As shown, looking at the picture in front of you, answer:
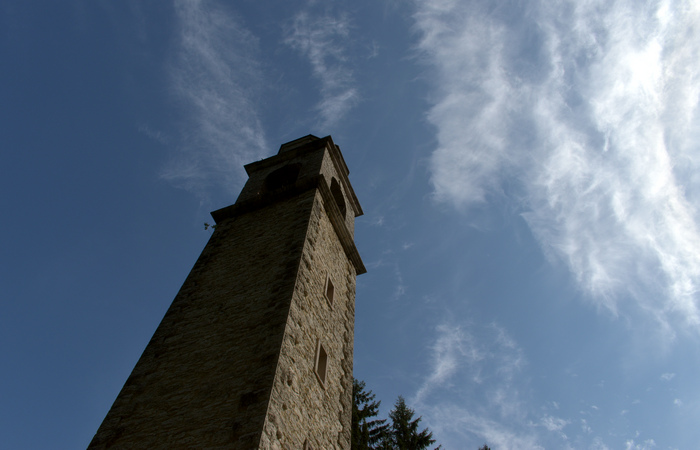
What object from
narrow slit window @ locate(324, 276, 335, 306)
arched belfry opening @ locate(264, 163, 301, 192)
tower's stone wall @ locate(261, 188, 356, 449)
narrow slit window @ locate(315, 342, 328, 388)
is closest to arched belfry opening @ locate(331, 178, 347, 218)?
arched belfry opening @ locate(264, 163, 301, 192)

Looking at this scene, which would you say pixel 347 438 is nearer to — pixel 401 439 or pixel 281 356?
pixel 281 356

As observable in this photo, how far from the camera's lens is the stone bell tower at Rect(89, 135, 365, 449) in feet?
22.7

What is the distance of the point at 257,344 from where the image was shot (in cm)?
791

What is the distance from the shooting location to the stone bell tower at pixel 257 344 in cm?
691

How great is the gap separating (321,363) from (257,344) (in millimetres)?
1823

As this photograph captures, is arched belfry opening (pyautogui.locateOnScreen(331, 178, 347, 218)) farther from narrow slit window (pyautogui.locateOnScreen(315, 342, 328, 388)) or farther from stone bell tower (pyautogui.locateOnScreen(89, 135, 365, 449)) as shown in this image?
narrow slit window (pyautogui.locateOnScreen(315, 342, 328, 388))

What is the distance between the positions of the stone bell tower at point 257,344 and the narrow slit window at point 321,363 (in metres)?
0.02

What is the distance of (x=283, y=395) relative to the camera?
7.10 meters


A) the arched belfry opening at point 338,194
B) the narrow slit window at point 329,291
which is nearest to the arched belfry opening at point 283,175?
the arched belfry opening at point 338,194

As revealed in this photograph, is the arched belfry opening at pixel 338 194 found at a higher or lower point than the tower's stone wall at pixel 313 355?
higher

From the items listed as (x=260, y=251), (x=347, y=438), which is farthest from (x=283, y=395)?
(x=260, y=251)

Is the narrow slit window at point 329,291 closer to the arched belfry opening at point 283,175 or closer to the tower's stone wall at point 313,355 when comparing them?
the tower's stone wall at point 313,355

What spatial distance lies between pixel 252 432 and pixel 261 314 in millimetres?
2623

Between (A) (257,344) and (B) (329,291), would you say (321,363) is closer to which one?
(A) (257,344)
